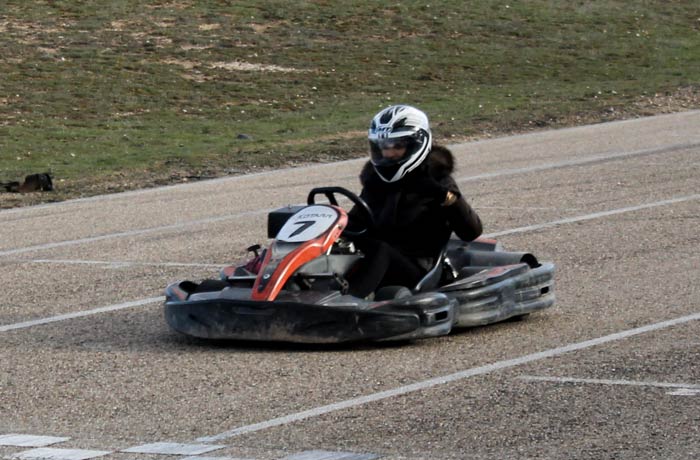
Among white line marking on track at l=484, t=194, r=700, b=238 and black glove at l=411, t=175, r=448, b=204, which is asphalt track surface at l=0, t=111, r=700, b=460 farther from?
black glove at l=411, t=175, r=448, b=204

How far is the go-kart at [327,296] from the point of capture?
782cm

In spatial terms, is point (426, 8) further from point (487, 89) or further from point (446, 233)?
point (446, 233)

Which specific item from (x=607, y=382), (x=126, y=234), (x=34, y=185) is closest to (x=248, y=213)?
(x=126, y=234)

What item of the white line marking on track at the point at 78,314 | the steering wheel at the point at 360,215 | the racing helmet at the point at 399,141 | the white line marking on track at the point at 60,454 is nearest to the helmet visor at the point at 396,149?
the racing helmet at the point at 399,141

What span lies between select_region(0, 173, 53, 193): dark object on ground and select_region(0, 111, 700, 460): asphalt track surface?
116 inches

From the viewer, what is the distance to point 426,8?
35.7 meters

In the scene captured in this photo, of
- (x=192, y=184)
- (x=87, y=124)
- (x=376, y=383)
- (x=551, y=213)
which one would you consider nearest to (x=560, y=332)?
(x=376, y=383)

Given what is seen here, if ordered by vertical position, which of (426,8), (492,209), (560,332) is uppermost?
(560,332)

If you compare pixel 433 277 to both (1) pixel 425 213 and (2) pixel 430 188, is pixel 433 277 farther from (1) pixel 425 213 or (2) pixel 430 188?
(2) pixel 430 188

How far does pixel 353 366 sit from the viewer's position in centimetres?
760

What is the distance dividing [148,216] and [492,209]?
305cm

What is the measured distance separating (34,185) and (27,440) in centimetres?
1040

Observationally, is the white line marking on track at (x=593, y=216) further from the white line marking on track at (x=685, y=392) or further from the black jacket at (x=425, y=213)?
the white line marking on track at (x=685, y=392)

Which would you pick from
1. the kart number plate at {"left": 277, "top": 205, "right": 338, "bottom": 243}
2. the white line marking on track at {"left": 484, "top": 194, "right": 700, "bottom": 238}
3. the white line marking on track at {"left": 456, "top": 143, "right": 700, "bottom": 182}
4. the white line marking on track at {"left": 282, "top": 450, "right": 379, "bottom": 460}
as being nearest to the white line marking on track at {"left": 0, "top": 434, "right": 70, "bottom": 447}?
the white line marking on track at {"left": 282, "top": 450, "right": 379, "bottom": 460}
